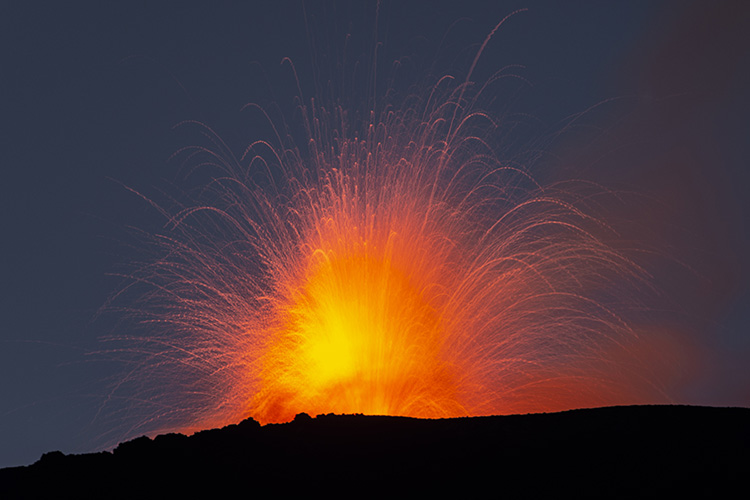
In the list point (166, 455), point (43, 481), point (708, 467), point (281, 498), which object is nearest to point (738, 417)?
point (708, 467)

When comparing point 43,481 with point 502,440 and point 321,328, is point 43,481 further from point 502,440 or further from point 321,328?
point 321,328

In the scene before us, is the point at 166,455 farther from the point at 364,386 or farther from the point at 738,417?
the point at 738,417

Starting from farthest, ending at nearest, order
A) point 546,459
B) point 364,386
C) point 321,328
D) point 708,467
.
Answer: point 321,328 < point 364,386 < point 546,459 < point 708,467

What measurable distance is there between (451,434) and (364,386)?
11.0 meters

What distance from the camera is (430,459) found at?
16.8m

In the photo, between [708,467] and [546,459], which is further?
[546,459]

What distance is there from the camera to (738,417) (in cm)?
1905

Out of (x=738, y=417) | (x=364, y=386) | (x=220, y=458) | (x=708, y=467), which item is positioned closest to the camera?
(x=708, y=467)

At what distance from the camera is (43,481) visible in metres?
18.0

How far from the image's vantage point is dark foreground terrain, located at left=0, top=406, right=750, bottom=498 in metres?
15.3

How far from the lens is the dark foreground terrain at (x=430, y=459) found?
50.1ft

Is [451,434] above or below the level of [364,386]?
below

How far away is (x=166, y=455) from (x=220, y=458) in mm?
1594

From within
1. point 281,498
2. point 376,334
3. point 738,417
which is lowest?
point 281,498
